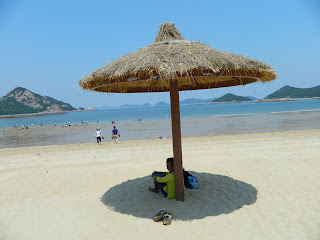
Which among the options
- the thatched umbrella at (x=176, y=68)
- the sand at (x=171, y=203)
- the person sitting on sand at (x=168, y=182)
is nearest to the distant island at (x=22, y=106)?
the sand at (x=171, y=203)

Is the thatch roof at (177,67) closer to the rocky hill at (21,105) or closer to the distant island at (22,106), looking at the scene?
the distant island at (22,106)

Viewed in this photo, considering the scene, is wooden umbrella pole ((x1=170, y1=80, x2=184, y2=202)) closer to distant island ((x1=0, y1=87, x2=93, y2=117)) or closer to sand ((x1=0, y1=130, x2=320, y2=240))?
sand ((x1=0, y1=130, x2=320, y2=240))

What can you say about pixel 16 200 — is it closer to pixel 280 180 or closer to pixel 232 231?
pixel 232 231

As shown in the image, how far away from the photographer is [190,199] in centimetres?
511

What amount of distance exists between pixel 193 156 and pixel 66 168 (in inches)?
199

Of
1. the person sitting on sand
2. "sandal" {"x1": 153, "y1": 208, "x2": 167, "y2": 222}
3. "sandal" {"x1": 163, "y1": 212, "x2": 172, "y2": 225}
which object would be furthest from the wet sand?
"sandal" {"x1": 163, "y1": 212, "x2": 172, "y2": 225}

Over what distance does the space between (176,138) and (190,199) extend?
136cm

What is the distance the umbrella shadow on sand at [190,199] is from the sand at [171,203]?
2 centimetres

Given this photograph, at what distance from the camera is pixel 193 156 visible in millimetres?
10062

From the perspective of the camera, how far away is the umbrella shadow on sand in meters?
4.62

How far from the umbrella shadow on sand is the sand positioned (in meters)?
0.02

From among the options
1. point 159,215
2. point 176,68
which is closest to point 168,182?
point 159,215

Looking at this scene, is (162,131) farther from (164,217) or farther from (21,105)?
(21,105)

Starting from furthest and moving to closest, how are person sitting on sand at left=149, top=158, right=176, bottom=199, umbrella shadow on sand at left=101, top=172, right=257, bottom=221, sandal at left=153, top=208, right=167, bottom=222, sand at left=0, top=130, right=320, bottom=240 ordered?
person sitting on sand at left=149, top=158, right=176, bottom=199, umbrella shadow on sand at left=101, top=172, right=257, bottom=221, sandal at left=153, top=208, right=167, bottom=222, sand at left=0, top=130, right=320, bottom=240
